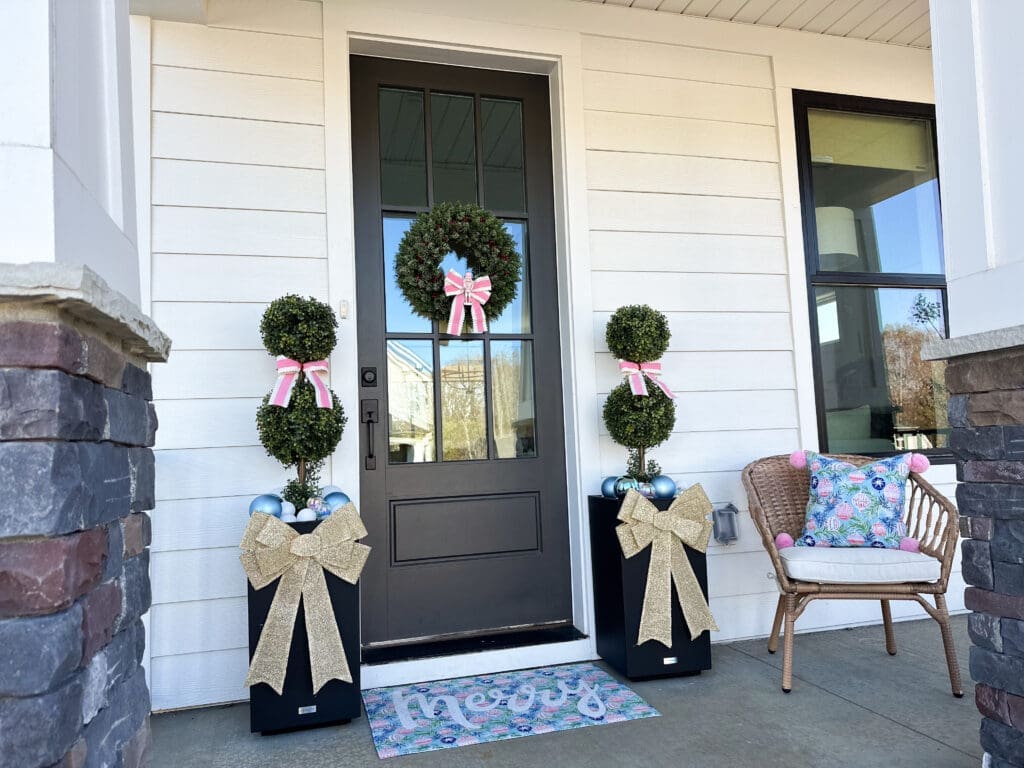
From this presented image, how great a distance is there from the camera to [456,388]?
3.14m

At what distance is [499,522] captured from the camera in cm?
311

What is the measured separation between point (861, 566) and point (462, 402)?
1.65m

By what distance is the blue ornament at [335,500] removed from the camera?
2.56 metres

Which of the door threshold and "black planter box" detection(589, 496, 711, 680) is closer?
"black planter box" detection(589, 496, 711, 680)

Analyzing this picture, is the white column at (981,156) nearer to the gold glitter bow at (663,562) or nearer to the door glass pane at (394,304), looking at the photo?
the gold glitter bow at (663,562)

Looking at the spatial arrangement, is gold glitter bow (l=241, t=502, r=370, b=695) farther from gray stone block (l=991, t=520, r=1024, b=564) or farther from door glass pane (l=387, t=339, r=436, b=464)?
gray stone block (l=991, t=520, r=1024, b=564)

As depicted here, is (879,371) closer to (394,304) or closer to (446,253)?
(446,253)

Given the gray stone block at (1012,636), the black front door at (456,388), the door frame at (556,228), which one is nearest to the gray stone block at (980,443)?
the gray stone block at (1012,636)

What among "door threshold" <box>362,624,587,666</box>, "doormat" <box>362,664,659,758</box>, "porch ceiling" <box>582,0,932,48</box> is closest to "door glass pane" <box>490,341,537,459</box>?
"door threshold" <box>362,624,587,666</box>

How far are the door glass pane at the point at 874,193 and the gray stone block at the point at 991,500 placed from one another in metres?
2.08

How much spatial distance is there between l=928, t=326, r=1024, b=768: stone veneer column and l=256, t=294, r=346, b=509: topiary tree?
1.87 meters

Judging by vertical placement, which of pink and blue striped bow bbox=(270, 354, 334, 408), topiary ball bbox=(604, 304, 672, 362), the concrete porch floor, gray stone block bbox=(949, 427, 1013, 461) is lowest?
the concrete porch floor

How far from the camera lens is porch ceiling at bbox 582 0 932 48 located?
3.36 meters

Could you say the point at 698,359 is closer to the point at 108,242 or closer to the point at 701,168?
the point at 701,168
